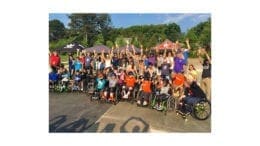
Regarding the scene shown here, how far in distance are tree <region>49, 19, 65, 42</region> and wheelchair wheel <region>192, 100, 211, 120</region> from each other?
303 cm

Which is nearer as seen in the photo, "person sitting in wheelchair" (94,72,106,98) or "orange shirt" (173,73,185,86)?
"orange shirt" (173,73,185,86)

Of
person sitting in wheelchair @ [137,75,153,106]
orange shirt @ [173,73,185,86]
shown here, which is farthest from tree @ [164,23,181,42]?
person sitting in wheelchair @ [137,75,153,106]

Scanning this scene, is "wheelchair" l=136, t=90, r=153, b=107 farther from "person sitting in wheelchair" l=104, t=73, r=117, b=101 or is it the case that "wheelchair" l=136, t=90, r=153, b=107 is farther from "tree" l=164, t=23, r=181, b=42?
"tree" l=164, t=23, r=181, b=42

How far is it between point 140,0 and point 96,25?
39.4 inches

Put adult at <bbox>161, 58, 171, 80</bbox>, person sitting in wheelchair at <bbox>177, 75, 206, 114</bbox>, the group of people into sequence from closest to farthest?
1. person sitting in wheelchair at <bbox>177, 75, 206, 114</bbox>
2. the group of people
3. adult at <bbox>161, 58, 171, 80</bbox>

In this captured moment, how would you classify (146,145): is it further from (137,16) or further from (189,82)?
(137,16)

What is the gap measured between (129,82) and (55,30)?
1849 millimetres

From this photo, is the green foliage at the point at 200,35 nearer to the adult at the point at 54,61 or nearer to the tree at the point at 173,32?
the tree at the point at 173,32

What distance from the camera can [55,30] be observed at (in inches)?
344

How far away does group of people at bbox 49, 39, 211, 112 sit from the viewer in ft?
28.9
